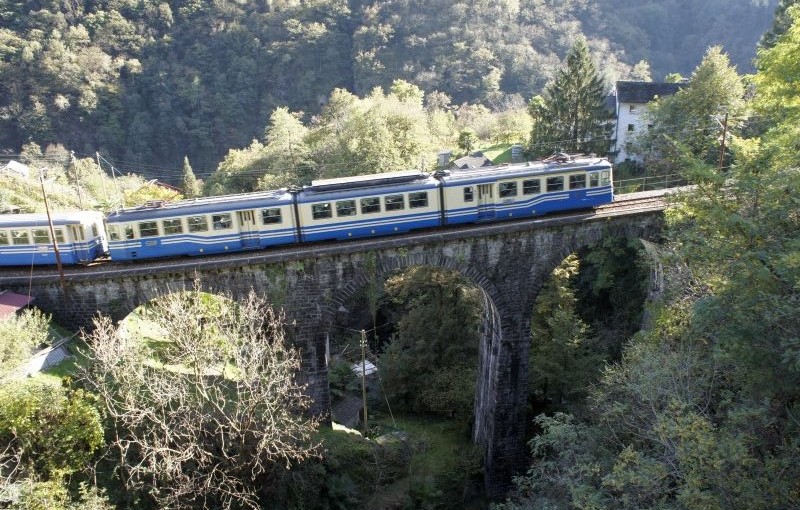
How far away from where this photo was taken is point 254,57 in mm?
74438

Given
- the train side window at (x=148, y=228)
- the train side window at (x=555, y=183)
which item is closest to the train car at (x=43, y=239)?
the train side window at (x=148, y=228)

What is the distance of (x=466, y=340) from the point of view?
26.4 metres

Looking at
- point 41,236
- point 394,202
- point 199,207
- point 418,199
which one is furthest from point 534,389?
point 41,236

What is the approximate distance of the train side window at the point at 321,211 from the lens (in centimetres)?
2012

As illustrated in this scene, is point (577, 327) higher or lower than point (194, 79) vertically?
lower

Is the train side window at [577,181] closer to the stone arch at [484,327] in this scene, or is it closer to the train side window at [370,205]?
the stone arch at [484,327]

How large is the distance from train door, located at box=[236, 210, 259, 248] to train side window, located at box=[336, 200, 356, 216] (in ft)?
10.2

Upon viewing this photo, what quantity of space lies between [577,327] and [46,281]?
66.7 ft

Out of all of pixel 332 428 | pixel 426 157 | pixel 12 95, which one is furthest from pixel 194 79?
pixel 332 428

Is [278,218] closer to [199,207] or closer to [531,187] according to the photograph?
[199,207]

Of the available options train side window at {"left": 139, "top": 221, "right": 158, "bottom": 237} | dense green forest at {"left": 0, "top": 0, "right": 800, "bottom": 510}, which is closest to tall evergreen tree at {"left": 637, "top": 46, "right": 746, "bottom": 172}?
dense green forest at {"left": 0, "top": 0, "right": 800, "bottom": 510}

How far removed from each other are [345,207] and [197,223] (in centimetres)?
543

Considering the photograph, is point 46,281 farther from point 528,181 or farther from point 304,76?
point 304,76

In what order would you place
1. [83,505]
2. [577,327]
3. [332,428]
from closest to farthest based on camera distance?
[83,505]
[332,428]
[577,327]
